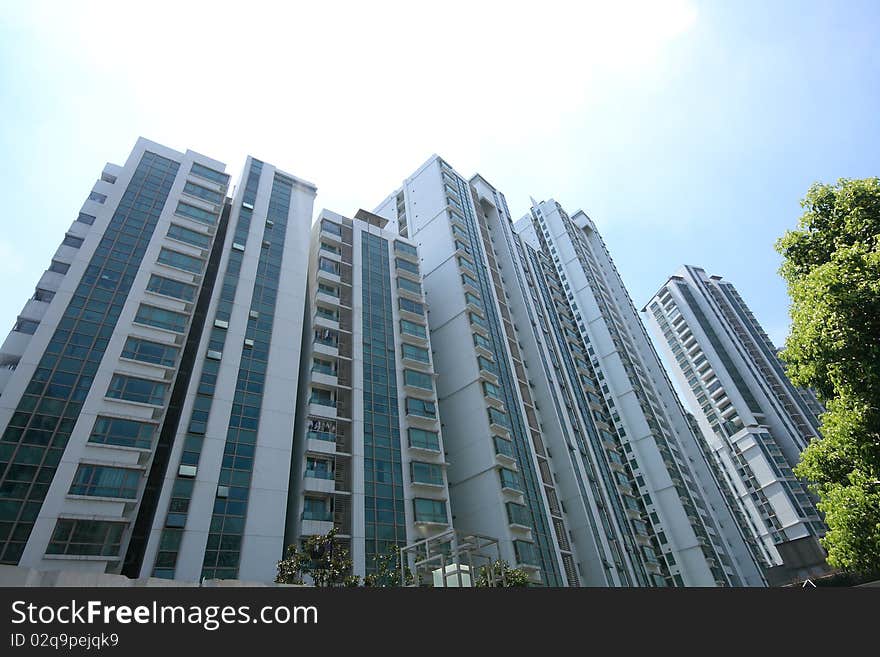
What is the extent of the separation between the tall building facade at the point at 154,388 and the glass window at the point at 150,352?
0.09 metres

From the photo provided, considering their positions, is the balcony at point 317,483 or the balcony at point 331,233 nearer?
the balcony at point 317,483

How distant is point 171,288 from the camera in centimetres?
3559

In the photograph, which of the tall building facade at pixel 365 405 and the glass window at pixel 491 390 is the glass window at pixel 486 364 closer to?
the glass window at pixel 491 390

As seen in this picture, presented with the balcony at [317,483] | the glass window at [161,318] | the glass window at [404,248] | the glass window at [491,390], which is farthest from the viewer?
the glass window at [404,248]

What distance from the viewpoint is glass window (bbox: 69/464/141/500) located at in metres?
26.0

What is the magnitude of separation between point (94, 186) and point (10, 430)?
2089cm

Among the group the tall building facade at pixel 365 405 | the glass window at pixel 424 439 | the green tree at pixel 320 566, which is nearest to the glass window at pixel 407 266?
the tall building facade at pixel 365 405

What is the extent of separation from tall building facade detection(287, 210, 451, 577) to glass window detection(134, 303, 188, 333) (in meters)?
9.31

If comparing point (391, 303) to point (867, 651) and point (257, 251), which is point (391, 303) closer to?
point (257, 251)

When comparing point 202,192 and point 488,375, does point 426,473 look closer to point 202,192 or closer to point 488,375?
point 488,375

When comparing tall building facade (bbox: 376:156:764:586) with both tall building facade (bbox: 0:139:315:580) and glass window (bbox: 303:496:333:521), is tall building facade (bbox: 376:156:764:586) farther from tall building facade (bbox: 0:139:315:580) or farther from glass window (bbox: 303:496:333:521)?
tall building facade (bbox: 0:139:315:580)

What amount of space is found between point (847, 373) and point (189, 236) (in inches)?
1592

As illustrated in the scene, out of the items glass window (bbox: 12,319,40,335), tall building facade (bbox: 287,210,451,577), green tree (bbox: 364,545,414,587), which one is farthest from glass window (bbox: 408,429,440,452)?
glass window (bbox: 12,319,40,335)

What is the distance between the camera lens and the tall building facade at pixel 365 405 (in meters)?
32.5
